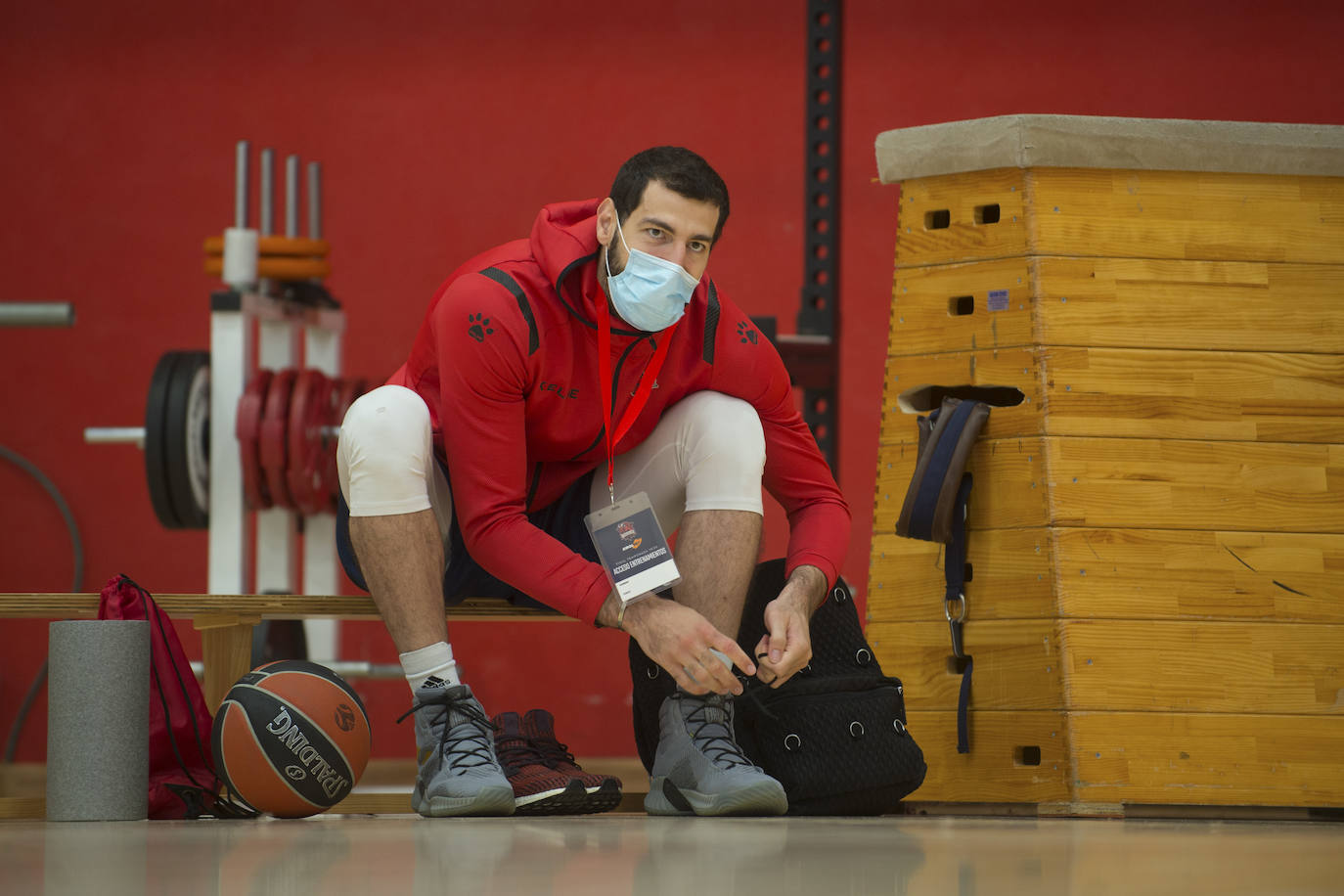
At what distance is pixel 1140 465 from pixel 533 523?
3.11 feet

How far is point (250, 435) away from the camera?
3.32 metres

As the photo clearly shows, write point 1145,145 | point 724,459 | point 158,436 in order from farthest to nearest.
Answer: point 158,436 → point 1145,145 → point 724,459

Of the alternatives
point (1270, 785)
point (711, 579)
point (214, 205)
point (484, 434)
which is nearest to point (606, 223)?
point (484, 434)

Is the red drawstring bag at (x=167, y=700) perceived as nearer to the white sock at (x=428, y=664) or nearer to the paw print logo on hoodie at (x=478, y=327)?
the white sock at (x=428, y=664)

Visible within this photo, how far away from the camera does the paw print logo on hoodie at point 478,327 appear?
2029mm

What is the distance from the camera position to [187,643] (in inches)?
175

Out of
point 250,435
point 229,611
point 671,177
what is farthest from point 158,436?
point 671,177

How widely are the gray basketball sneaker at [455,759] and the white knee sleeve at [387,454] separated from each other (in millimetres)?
252

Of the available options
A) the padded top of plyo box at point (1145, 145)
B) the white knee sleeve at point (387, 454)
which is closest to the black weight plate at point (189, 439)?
the white knee sleeve at point (387, 454)

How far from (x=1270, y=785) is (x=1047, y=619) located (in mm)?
409

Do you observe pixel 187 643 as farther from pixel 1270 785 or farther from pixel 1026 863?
pixel 1026 863

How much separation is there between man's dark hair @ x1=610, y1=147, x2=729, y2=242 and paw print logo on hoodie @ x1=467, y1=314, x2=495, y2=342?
0.24 m

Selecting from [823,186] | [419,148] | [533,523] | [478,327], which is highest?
[419,148]

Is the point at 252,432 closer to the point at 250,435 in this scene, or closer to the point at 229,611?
the point at 250,435
